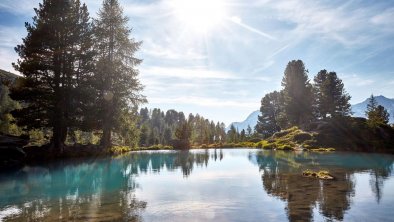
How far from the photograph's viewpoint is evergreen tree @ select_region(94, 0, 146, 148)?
140 feet

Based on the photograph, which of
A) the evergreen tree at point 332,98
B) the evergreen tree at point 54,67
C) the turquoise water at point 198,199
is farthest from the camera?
the evergreen tree at point 332,98

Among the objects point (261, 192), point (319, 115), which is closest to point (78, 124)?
point (261, 192)

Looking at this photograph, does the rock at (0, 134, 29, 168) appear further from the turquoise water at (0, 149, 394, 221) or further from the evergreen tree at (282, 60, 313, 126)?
the evergreen tree at (282, 60, 313, 126)

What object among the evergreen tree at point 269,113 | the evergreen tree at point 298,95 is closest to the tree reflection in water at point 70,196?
the evergreen tree at point 298,95

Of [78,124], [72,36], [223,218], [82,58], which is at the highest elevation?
[72,36]

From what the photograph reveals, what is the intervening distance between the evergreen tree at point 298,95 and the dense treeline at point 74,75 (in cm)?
5366

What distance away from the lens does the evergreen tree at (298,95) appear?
279ft

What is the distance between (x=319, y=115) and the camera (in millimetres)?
88375

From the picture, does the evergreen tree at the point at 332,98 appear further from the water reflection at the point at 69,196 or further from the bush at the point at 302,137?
the water reflection at the point at 69,196

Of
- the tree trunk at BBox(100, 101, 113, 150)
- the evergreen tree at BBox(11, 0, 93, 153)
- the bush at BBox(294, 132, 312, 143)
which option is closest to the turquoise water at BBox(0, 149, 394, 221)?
the evergreen tree at BBox(11, 0, 93, 153)

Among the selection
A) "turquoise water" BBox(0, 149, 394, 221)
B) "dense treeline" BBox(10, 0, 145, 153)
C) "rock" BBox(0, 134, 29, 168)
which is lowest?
"turquoise water" BBox(0, 149, 394, 221)

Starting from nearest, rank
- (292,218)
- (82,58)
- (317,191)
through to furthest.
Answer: (292,218) → (317,191) → (82,58)

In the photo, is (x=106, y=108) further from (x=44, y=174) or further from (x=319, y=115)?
(x=319, y=115)

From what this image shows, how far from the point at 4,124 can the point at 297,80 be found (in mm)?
74153
